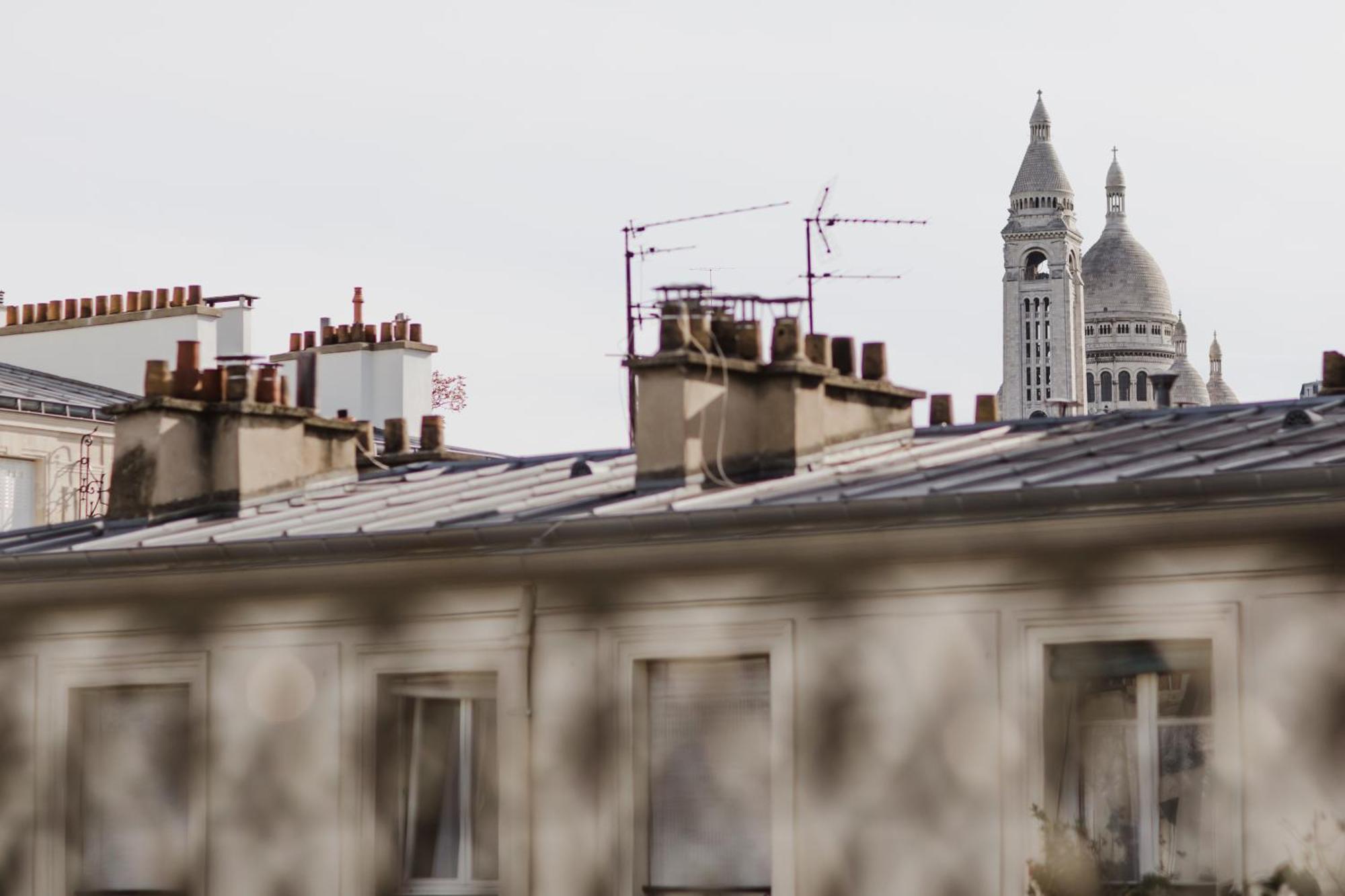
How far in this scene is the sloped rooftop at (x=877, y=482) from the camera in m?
12.9

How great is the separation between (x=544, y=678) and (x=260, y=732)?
6.98 feet

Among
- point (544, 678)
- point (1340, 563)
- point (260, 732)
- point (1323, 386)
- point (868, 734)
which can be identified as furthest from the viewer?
point (1323, 386)

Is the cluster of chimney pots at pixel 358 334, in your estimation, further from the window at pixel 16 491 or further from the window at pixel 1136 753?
the window at pixel 1136 753

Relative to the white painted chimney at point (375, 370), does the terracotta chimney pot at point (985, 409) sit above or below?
below

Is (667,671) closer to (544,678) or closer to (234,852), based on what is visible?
(544,678)

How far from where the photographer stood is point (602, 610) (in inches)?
576

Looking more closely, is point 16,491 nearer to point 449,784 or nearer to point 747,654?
point 449,784

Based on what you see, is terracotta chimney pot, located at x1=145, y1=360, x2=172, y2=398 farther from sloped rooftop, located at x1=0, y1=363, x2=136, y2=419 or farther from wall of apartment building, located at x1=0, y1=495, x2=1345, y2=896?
sloped rooftop, located at x1=0, y1=363, x2=136, y2=419

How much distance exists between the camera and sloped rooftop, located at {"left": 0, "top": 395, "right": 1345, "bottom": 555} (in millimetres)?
12898

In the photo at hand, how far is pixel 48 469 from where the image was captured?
28.2 m

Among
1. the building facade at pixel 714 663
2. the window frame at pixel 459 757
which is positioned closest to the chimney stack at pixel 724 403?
the building facade at pixel 714 663

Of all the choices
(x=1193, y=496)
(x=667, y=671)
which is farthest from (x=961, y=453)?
(x=1193, y=496)

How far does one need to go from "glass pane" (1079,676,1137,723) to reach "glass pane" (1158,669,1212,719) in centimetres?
16

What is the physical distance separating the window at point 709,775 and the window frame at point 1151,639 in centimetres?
158
